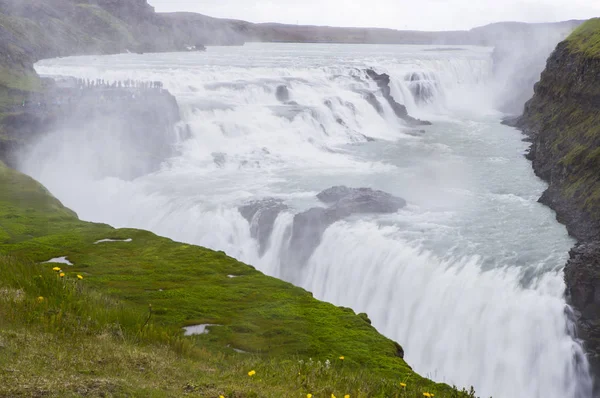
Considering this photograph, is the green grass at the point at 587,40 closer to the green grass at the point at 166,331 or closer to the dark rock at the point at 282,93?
the dark rock at the point at 282,93

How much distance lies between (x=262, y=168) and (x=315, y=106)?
43.9 ft

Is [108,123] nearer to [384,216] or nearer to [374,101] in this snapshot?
[384,216]

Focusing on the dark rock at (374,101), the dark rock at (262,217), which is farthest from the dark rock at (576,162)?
the dark rock at (374,101)

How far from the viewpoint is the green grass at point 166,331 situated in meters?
7.19

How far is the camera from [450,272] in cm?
2002

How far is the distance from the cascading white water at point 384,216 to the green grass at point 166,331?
292 inches

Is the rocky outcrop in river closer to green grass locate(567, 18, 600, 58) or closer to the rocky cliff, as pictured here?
the rocky cliff

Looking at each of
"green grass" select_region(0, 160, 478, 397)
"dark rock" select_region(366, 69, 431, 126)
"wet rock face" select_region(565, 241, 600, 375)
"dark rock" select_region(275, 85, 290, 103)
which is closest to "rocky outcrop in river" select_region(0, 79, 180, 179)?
"dark rock" select_region(275, 85, 290, 103)

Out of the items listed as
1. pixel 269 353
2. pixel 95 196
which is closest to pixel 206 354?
pixel 269 353

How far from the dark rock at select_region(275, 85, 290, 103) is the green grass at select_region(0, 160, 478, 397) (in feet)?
115

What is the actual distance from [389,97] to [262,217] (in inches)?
1314

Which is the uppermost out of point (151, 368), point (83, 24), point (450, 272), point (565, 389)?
point (83, 24)

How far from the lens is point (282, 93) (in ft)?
164

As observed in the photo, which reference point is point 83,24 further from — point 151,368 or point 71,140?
point 151,368
